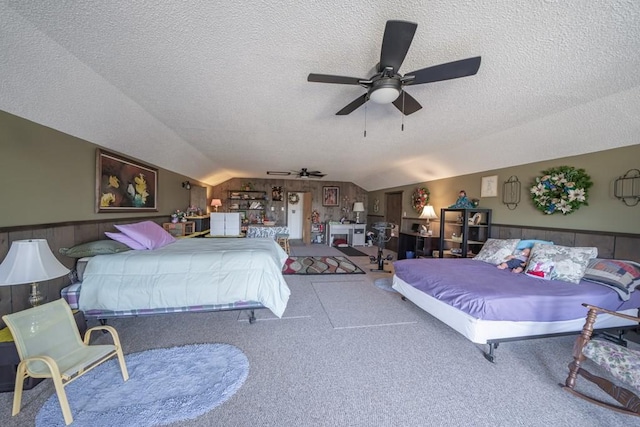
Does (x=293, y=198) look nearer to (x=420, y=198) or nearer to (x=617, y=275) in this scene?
(x=420, y=198)

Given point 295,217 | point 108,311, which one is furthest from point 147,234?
point 295,217

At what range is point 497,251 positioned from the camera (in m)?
3.33

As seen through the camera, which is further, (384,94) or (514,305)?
(514,305)

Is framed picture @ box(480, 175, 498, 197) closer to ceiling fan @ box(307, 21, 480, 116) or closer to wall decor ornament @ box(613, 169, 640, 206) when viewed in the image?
wall decor ornament @ box(613, 169, 640, 206)

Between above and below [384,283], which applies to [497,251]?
above

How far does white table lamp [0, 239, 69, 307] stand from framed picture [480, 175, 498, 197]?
17.9ft

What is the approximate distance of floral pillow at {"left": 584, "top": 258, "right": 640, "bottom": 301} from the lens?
2211mm

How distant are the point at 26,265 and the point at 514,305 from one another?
3.79m

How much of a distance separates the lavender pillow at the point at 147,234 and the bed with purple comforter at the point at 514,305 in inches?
137

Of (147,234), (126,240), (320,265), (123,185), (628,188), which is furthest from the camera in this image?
(320,265)

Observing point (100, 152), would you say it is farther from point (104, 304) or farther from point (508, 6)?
point (508, 6)

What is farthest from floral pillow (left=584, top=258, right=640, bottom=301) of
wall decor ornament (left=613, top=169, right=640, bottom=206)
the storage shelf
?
the storage shelf

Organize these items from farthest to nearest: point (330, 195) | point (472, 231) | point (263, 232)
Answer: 1. point (330, 195)
2. point (263, 232)
3. point (472, 231)

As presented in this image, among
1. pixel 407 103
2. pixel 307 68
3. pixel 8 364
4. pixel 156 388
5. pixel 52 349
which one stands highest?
pixel 307 68
